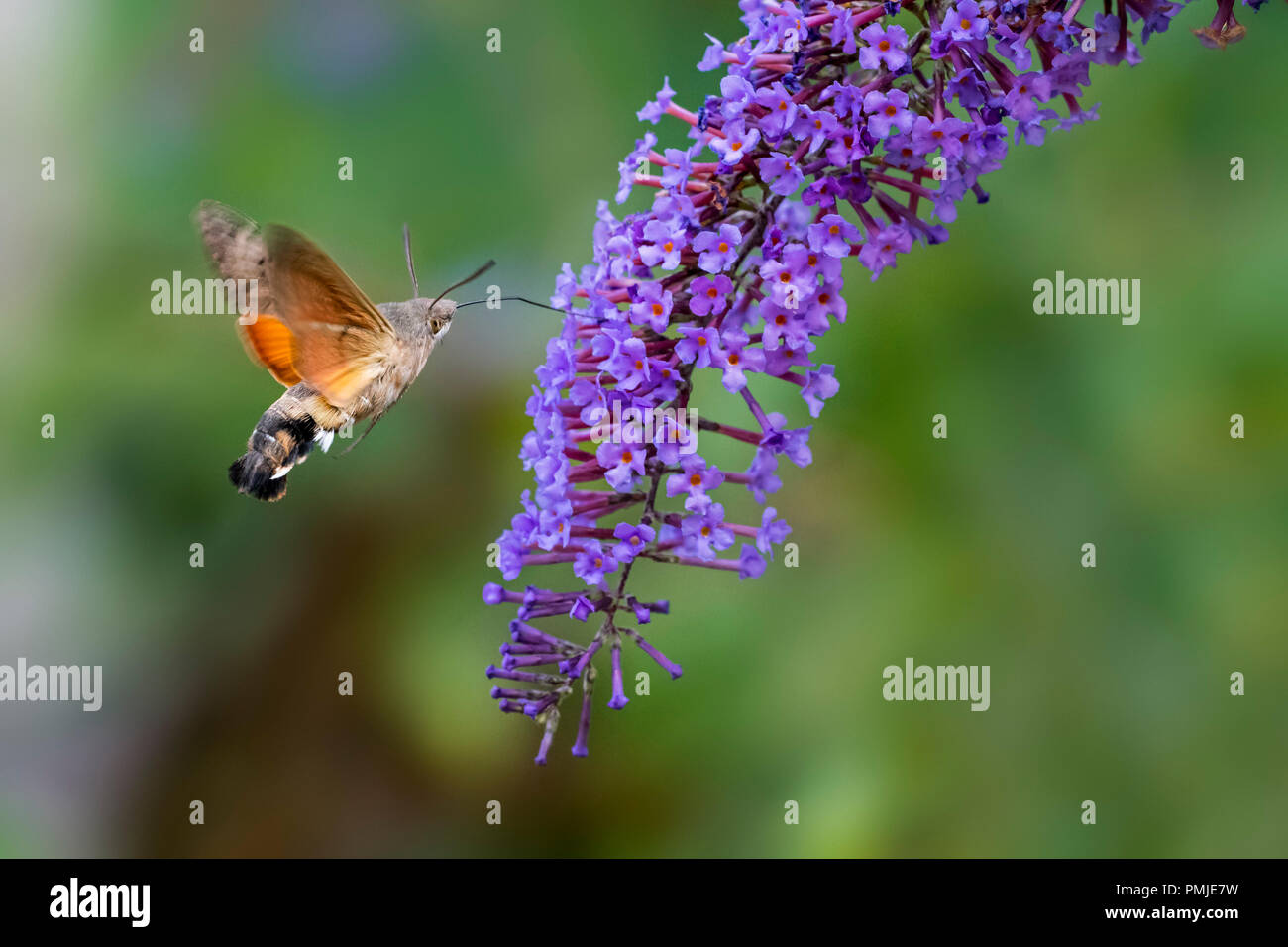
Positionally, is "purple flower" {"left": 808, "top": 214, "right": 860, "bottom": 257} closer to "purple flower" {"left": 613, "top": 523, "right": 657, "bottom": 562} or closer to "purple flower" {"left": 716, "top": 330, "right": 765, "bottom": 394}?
"purple flower" {"left": 716, "top": 330, "right": 765, "bottom": 394}

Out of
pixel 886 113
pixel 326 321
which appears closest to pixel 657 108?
pixel 886 113

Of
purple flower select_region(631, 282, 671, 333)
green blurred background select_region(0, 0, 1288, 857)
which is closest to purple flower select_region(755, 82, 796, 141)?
purple flower select_region(631, 282, 671, 333)

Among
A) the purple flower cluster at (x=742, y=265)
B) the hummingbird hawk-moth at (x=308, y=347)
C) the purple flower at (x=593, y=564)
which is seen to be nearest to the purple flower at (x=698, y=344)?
the purple flower cluster at (x=742, y=265)

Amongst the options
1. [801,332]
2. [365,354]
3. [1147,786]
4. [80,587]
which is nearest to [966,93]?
[801,332]

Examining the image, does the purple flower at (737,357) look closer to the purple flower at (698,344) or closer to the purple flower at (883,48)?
the purple flower at (698,344)

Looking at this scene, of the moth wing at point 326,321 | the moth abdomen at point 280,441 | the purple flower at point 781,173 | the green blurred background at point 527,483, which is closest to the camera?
the purple flower at point 781,173
